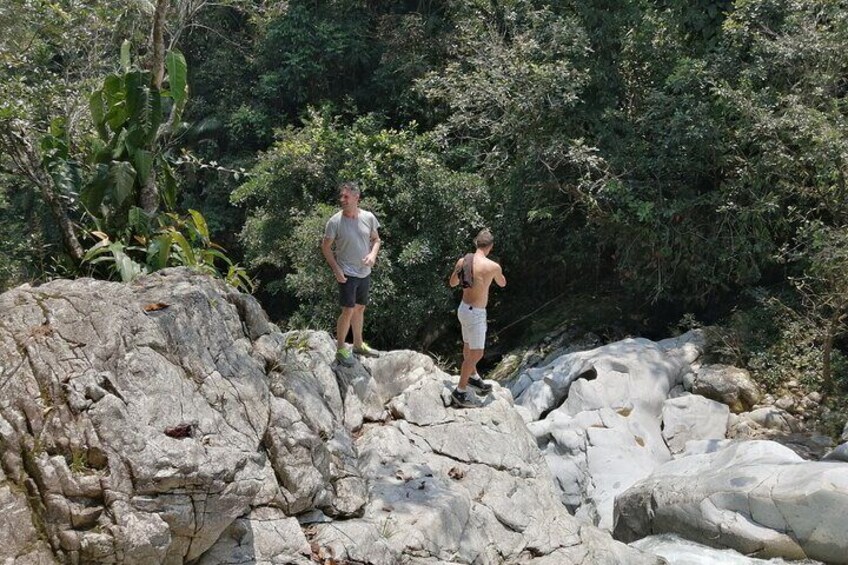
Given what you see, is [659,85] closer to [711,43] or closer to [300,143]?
[711,43]

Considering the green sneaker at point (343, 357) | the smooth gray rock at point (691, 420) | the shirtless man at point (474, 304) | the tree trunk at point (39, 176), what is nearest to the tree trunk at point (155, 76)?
the tree trunk at point (39, 176)

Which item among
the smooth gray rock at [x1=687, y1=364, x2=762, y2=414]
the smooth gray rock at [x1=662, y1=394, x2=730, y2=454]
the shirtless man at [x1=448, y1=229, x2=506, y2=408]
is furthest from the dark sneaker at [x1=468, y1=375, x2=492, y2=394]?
the smooth gray rock at [x1=687, y1=364, x2=762, y2=414]

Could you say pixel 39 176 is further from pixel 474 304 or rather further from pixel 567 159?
pixel 567 159

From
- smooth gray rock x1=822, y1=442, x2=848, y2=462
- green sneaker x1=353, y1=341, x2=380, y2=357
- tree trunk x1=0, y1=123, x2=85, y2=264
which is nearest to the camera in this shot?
tree trunk x1=0, y1=123, x2=85, y2=264

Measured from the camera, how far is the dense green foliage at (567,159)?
559 inches

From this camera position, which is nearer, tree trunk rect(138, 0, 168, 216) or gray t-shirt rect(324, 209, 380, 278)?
tree trunk rect(138, 0, 168, 216)

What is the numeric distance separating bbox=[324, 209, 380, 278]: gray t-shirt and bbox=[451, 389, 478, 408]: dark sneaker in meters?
1.63

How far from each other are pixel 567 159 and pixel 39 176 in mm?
8895

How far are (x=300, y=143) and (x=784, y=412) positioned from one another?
9.04 m

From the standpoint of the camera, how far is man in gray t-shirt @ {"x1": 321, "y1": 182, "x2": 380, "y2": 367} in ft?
30.8

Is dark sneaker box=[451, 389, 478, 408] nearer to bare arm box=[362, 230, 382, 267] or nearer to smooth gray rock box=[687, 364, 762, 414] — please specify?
bare arm box=[362, 230, 382, 267]

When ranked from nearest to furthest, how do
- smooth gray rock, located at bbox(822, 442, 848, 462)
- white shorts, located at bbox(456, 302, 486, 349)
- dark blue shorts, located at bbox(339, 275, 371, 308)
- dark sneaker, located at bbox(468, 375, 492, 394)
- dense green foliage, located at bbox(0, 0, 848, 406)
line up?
1. dark blue shorts, located at bbox(339, 275, 371, 308)
2. white shorts, located at bbox(456, 302, 486, 349)
3. dark sneaker, located at bbox(468, 375, 492, 394)
4. smooth gray rock, located at bbox(822, 442, 848, 462)
5. dense green foliage, located at bbox(0, 0, 848, 406)

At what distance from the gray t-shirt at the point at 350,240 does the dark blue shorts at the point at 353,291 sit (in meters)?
0.07

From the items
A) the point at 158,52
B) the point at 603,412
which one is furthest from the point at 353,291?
the point at 603,412
